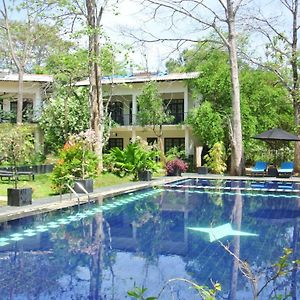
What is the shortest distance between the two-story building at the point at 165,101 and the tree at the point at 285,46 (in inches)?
180

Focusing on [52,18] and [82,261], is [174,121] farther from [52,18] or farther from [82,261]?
[82,261]

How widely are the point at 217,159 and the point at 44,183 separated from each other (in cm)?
937

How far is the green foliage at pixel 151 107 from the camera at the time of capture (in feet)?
83.9

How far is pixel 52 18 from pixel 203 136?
31.6 ft

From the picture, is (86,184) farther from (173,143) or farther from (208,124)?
(173,143)

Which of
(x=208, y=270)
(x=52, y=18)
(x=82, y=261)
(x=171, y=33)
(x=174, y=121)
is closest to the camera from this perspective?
(x=208, y=270)

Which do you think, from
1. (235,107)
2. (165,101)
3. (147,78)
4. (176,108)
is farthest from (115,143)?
Answer: (235,107)

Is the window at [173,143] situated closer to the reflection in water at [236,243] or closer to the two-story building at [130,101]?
the two-story building at [130,101]

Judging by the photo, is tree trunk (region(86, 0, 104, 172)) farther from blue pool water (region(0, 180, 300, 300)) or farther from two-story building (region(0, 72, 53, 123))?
two-story building (region(0, 72, 53, 123))

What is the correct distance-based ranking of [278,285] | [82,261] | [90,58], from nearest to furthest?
[278,285], [82,261], [90,58]

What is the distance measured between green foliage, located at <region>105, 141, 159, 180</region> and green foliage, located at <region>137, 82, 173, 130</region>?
787cm

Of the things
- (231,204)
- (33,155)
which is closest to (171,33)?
(33,155)

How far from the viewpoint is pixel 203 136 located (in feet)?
77.0

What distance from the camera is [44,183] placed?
16031 mm
